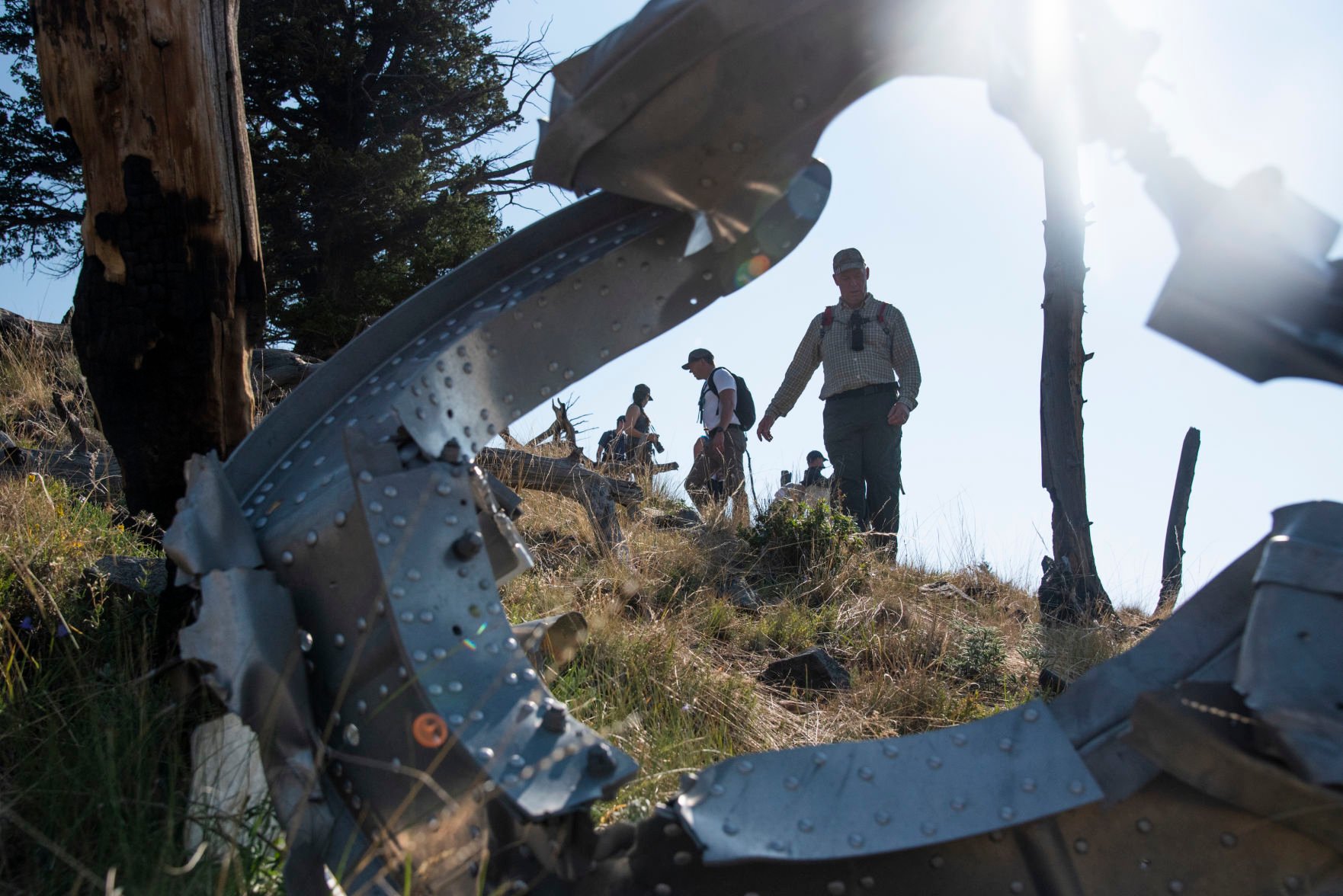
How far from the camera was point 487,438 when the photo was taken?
208 centimetres

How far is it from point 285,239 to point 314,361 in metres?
7.88

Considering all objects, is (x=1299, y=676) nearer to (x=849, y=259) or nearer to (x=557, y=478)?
(x=557, y=478)

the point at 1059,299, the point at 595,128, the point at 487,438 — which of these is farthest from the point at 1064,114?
the point at 1059,299

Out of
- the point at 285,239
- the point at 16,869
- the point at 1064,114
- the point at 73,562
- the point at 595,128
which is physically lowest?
the point at 16,869

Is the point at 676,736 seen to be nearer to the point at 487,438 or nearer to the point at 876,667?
the point at 487,438

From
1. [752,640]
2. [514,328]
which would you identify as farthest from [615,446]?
[514,328]

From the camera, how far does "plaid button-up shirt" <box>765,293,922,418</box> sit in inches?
266

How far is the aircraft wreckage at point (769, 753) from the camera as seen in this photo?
5.09ft

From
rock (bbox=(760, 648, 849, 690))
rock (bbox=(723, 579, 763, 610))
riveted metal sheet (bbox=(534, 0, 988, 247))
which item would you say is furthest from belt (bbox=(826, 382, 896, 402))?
riveted metal sheet (bbox=(534, 0, 988, 247))

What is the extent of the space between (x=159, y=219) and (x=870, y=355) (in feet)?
16.2

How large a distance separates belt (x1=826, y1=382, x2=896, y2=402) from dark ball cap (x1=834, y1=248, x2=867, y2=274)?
2.93ft

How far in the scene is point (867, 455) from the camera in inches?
276

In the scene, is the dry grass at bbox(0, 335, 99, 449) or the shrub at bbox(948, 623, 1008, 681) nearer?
the shrub at bbox(948, 623, 1008, 681)

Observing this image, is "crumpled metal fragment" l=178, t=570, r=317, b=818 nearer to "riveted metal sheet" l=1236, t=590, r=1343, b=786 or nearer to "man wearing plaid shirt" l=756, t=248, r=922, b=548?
"riveted metal sheet" l=1236, t=590, r=1343, b=786
